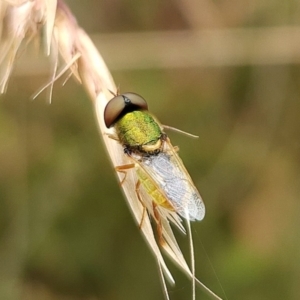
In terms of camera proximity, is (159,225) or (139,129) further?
(139,129)

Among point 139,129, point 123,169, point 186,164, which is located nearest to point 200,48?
point 186,164

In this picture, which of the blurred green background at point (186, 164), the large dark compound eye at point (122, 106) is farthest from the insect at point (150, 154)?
the blurred green background at point (186, 164)

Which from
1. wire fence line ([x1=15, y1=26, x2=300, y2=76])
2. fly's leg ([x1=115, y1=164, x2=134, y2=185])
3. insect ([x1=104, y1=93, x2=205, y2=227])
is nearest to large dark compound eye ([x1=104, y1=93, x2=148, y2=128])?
insect ([x1=104, y1=93, x2=205, y2=227])

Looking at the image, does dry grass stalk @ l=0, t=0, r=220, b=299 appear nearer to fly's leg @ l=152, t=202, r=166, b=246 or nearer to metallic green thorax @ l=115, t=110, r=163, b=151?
fly's leg @ l=152, t=202, r=166, b=246

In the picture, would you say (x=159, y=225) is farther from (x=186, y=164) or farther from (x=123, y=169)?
(x=186, y=164)

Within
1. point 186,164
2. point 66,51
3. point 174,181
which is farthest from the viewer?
point 186,164

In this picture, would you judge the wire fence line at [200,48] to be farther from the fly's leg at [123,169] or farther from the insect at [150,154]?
the fly's leg at [123,169]
